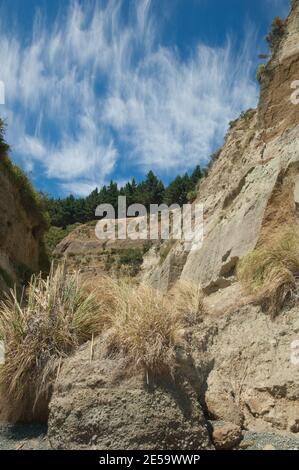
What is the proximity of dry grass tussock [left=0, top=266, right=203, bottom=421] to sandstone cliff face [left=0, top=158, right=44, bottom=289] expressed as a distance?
658 cm

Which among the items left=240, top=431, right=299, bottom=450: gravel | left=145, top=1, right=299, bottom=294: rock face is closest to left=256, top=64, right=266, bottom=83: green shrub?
left=145, top=1, right=299, bottom=294: rock face

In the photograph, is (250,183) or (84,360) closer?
(84,360)

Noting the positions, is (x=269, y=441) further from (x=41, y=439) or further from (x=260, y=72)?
(x=260, y=72)

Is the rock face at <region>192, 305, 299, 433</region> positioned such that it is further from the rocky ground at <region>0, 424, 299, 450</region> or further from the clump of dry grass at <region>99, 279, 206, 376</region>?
the clump of dry grass at <region>99, 279, 206, 376</region>

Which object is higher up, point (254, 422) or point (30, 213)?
point (30, 213)

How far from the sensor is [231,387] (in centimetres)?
529

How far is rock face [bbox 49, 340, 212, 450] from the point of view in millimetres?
3941

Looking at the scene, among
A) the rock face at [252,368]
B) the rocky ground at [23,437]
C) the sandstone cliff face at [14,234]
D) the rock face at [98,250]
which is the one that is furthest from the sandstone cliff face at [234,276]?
the rock face at [98,250]

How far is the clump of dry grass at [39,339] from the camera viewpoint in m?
4.68

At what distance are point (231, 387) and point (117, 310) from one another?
1745mm

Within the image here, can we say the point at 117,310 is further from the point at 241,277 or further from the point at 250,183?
the point at 250,183
